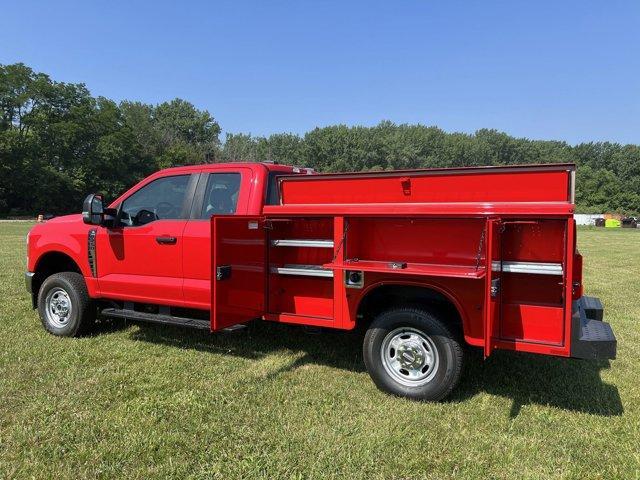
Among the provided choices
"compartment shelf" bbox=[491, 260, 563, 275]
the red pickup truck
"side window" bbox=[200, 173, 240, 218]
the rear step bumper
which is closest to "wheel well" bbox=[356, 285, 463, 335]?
the red pickup truck

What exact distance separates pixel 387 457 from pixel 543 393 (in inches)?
76.1

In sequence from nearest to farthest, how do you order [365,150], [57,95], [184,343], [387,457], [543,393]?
[387,457] < [543,393] < [184,343] < [57,95] < [365,150]

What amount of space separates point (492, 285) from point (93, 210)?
422 centimetres

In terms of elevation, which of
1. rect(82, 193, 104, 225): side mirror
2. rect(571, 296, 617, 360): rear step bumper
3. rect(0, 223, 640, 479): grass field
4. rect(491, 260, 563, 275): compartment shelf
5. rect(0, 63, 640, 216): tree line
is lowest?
rect(0, 223, 640, 479): grass field

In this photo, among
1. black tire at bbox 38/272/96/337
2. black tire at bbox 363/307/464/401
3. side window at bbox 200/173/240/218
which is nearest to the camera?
black tire at bbox 363/307/464/401

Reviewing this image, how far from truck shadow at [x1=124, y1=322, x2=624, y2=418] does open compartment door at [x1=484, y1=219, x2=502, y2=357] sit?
796 mm

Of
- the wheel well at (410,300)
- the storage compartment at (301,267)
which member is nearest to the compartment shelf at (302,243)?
the storage compartment at (301,267)

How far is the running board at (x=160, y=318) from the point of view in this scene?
5133 mm

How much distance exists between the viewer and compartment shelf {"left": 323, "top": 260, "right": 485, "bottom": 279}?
12.8 ft

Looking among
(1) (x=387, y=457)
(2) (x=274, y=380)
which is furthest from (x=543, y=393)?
(2) (x=274, y=380)

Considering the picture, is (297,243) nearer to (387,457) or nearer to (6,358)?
(387,457)

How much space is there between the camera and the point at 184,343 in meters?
6.04

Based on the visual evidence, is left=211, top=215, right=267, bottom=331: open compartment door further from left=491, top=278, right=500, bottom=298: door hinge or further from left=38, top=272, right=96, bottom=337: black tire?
left=38, top=272, right=96, bottom=337: black tire

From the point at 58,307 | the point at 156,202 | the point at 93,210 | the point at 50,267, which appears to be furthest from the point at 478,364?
the point at 50,267
